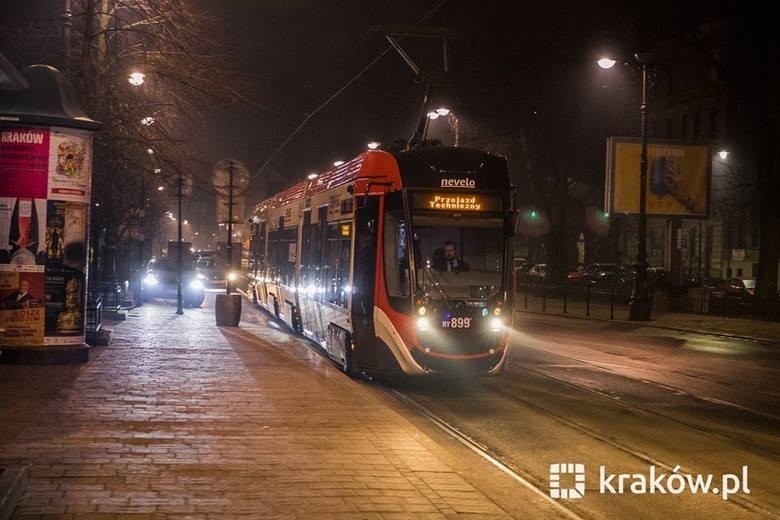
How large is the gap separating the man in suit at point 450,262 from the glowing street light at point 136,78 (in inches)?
317

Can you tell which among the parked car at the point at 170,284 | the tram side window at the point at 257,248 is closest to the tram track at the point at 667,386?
the tram side window at the point at 257,248

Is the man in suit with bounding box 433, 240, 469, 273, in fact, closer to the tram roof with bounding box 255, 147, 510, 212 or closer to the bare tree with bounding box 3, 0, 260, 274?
the tram roof with bounding box 255, 147, 510, 212

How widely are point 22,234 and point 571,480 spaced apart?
30.6 ft

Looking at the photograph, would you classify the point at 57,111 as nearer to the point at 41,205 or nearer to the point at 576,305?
the point at 41,205

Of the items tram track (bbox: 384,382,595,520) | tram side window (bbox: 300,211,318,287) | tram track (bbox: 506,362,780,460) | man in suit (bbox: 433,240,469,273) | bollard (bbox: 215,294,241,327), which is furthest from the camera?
bollard (bbox: 215,294,241,327)

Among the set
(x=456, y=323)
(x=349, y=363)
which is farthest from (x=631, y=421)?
(x=349, y=363)

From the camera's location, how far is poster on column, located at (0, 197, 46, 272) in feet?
45.3

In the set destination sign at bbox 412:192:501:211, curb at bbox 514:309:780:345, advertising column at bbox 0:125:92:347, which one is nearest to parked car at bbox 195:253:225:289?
curb at bbox 514:309:780:345

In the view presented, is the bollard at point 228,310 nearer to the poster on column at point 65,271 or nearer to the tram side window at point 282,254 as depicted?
the tram side window at point 282,254

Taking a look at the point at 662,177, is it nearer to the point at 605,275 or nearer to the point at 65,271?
the point at 605,275

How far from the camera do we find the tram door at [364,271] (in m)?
14.0

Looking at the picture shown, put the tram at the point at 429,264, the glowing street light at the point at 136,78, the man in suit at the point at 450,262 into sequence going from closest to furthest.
→ 1. the tram at the point at 429,264
2. the man in suit at the point at 450,262
3. the glowing street light at the point at 136,78

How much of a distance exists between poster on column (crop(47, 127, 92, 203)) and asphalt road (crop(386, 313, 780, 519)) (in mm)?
6002

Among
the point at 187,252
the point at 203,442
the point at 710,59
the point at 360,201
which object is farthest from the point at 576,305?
the point at 203,442
